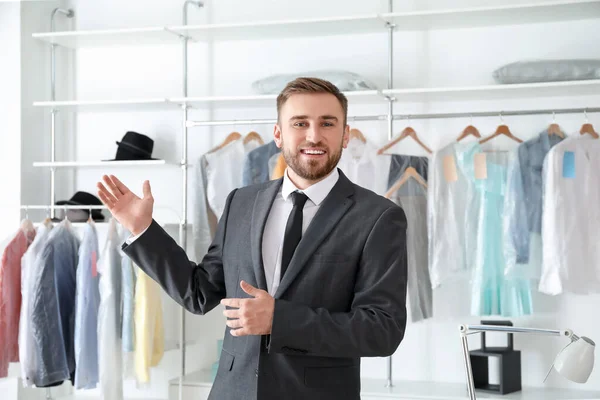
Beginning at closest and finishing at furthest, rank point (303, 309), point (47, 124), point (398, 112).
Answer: point (303, 309) < point (398, 112) < point (47, 124)

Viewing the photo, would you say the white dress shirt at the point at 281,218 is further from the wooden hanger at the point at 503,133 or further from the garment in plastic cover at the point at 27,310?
the garment in plastic cover at the point at 27,310

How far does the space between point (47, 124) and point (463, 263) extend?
8.14 ft

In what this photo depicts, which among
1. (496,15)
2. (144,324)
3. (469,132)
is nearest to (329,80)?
(469,132)

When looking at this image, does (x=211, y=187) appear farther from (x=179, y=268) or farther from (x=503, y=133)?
(x=179, y=268)

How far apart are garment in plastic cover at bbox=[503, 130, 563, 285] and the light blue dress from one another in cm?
4

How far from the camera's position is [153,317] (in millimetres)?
3879

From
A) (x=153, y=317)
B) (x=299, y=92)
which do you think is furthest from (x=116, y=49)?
(x=299, y=92)

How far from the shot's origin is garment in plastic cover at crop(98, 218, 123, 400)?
380cm

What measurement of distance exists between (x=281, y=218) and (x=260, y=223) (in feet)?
0.20

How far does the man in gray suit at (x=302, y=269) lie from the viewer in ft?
5.74

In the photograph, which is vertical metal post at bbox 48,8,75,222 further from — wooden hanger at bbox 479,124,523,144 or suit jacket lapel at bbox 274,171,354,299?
suit jacket lapel at bbox 274,171,354,299

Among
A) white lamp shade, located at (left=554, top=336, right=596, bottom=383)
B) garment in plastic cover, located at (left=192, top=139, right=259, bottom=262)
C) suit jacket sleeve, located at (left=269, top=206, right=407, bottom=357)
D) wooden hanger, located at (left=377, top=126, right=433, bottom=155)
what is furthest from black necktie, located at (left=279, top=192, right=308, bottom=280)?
garment in plastic cover, located at (left=192, top=139, right=259, bottom=262)

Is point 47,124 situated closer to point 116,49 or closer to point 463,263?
point 116,49

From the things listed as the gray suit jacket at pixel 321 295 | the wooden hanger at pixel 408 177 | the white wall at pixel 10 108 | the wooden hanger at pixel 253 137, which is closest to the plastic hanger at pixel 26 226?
the white wall at pixel 10 108
